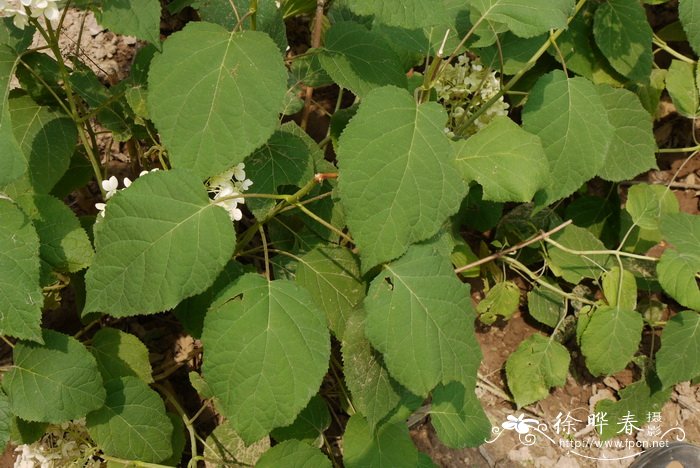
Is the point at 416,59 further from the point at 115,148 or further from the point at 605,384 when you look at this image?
the point at 605,384

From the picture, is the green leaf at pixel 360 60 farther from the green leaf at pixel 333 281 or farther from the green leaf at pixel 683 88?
the green leaf at pixel 683 88

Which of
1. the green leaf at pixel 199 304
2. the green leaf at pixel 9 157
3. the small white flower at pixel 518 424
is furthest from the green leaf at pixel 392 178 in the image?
the small white flower at pixel 518 424

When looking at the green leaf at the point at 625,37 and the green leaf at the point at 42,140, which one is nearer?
the green leaf at the point at 42,140

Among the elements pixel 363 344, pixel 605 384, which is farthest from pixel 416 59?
pixel 605 384

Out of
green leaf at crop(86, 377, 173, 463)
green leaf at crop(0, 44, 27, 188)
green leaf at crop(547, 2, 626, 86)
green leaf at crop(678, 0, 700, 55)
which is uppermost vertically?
Answer: green leaf at crop(0, 44, 27, 188)

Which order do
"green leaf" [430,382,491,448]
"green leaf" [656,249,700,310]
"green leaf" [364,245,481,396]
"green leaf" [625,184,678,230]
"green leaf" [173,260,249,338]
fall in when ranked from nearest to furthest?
"green leaf" [364,245,481,396], "green leaf" [173,260,249,338], "green leaf" [430,382,491,448], "green leaf" [656,249,700,310], "green leaf" [625,184,678,230]

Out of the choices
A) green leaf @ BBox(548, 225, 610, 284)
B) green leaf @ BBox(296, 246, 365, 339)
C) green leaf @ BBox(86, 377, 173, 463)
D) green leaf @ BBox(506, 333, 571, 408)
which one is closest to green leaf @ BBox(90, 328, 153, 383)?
green leaf @ BBox(86, 377, 173, 463)

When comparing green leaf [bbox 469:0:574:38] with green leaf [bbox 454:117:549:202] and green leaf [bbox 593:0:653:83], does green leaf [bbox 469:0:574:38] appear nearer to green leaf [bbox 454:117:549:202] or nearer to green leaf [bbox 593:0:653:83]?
green leaf [bbox 454:117:549:202]
